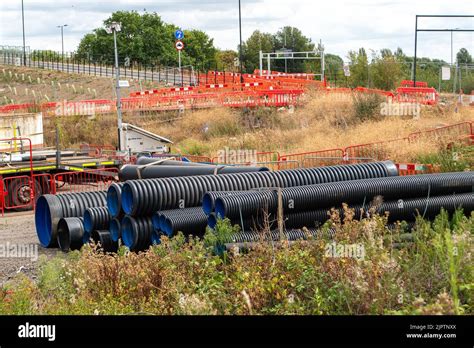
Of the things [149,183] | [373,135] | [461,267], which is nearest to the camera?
[461,267]

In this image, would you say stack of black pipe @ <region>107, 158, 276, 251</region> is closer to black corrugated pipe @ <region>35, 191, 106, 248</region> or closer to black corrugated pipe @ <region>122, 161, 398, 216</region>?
black corrugated pipe @ <region>122, 161, 398, 216</region>

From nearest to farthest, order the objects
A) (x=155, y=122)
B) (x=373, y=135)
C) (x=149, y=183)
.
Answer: (x=149, y=183) < (x=373, y=135) < (x=155, y=122)

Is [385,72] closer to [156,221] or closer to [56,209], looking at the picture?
[56,209]

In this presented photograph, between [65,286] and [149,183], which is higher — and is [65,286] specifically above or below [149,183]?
below

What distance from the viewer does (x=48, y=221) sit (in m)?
14.8

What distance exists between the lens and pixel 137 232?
12.5 metres

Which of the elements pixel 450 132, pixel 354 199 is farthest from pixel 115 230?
pixel 450 132

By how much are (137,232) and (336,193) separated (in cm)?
339

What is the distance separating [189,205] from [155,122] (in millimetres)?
24899

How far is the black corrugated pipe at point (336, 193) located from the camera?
11227 millimetres

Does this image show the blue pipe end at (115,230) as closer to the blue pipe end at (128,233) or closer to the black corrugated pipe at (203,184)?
the blue pipe end at (128,233)
